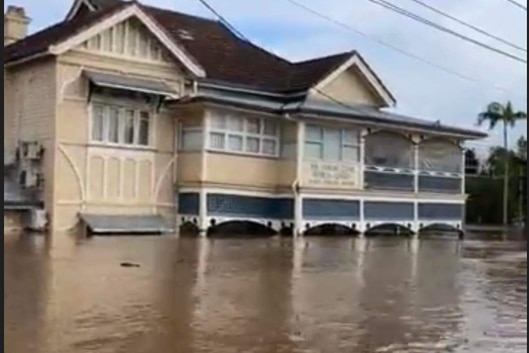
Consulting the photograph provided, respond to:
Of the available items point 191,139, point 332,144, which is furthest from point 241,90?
point 332,144

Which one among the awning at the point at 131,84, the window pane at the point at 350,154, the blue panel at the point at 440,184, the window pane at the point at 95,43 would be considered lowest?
the blue panel at the point at 440,184

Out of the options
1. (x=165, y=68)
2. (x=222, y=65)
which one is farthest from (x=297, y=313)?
(x=222, y=65)

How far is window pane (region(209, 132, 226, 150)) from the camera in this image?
25.2m

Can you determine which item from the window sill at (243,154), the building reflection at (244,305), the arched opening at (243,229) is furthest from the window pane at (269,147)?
the building reflection at (244,305)

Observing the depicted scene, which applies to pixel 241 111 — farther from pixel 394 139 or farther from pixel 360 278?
pixel 360 278

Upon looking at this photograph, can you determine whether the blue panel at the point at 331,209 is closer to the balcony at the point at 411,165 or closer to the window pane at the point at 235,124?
the balcony at the point at 411,165

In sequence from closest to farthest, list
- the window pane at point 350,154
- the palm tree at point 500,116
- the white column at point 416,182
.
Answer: the window pane at point 350,154 → the white column at point 416,182 → the palm tree at point 500,116

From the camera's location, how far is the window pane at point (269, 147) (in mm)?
26828

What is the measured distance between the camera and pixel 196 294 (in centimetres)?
920

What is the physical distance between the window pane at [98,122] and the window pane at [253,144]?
14.4 ft

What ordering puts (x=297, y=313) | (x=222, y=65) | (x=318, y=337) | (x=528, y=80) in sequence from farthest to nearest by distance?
(x=222, y=65), (x=297, y=313), (x=318, y=337), (x=528, y=80)

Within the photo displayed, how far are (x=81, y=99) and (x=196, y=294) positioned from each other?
613 inches

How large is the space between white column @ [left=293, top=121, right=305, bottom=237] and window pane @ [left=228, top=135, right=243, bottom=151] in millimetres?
1789

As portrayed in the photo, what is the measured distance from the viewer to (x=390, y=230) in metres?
30.0
